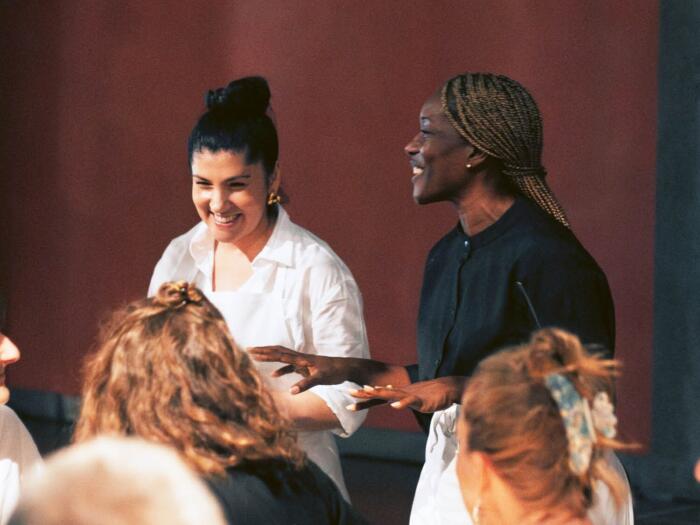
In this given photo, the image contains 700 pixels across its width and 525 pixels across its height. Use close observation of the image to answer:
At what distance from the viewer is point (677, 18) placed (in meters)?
5.30

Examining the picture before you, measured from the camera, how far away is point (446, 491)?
8.56 feet

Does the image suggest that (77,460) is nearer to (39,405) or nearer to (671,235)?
(671,235)

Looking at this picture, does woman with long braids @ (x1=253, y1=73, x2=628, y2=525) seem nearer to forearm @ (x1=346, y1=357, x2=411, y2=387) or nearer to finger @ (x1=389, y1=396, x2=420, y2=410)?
forearm @ (x1=346, y1=357, x2=411, y2=387)

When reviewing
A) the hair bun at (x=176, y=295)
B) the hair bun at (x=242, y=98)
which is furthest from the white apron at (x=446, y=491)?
the hair bun at (x=242, y=98)

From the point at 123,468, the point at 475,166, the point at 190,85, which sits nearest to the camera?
the point at 123,468

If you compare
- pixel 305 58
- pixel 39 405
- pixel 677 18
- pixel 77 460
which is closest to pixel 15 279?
pixel 39 405

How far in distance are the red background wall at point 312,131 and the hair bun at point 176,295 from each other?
3.69 m

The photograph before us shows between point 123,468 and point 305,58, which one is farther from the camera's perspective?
point 305,58

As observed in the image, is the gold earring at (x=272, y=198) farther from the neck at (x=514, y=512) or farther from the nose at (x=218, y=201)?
the neck at (x=514, y=512)

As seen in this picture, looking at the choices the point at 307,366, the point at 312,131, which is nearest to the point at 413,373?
the point at 307,366

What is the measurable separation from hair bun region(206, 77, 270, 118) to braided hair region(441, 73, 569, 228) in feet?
1.62

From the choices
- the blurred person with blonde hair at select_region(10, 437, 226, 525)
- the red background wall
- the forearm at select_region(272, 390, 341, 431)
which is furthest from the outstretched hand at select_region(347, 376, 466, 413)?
the red background wall

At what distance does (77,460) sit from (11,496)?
5.77 ft

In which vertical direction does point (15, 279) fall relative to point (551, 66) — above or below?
below
